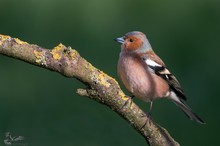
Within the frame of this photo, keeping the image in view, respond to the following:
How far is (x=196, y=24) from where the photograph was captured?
660 centimetres

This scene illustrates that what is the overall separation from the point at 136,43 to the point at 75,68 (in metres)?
1.60

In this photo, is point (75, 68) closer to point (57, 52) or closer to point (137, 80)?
point (57, 52)

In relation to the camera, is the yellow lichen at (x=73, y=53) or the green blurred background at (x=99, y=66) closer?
the yellow lichen at (x=73, y=53)

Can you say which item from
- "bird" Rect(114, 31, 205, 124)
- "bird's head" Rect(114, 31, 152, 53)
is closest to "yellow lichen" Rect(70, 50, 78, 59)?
"bird" Rect(114, 31, 205, 124)

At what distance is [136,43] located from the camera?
454 cm

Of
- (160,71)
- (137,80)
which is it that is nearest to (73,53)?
(137,80)

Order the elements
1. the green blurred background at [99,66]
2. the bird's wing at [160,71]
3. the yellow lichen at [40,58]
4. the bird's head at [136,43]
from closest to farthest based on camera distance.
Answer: the yellow lichen at [40,58]
the bird's wing at [160,71]
the bird's head at [136,43]
the green blurred background at [99,66]

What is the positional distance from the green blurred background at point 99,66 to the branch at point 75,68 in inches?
72.2

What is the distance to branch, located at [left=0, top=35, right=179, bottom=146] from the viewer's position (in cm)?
296

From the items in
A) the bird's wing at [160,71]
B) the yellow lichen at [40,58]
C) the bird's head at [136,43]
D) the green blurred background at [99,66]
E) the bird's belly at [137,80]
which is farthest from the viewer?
the green blurred background at [99,66]

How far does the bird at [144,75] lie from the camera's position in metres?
4.07

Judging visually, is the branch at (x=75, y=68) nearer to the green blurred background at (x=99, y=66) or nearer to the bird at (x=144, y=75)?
the bird at (x=144, y=75)

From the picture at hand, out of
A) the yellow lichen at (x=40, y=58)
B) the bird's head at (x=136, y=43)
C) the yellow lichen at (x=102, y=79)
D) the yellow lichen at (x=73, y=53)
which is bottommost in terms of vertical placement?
the bird's head at (x=136, y=43)

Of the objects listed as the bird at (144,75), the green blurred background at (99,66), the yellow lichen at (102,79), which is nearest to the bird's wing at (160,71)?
the bird at (144,75)
